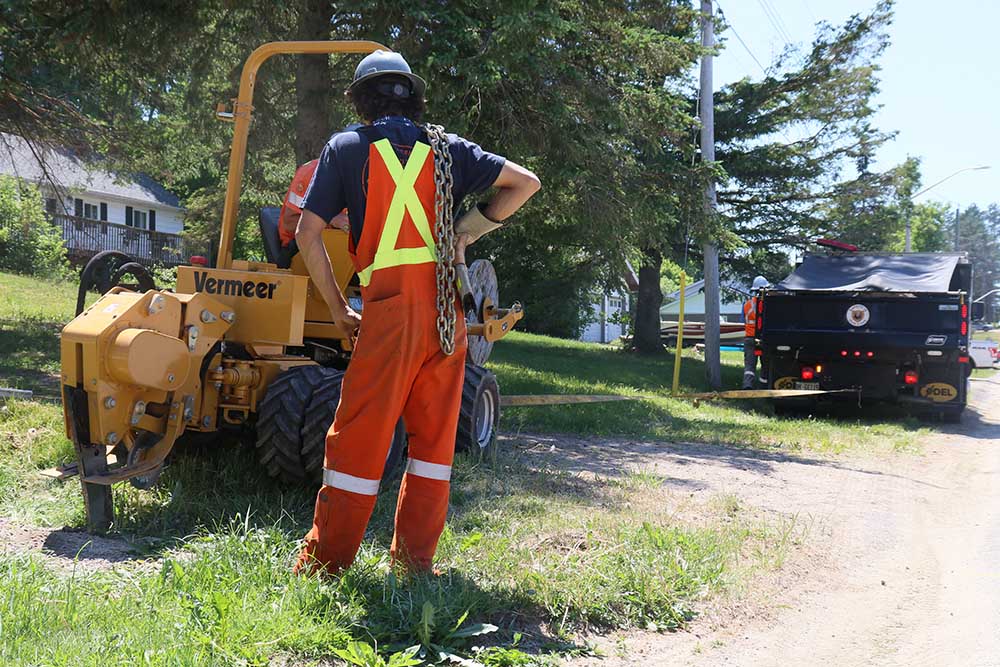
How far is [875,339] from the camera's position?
41.3 ft

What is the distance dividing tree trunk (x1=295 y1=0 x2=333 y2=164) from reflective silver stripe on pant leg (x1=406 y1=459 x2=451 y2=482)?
835cm

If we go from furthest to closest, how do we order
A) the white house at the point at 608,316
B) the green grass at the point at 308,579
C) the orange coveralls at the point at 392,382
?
1. the white house at the point at 608,316
2. the orange coveralls at the point at 392,382
3. the green grass at the point at 308,579

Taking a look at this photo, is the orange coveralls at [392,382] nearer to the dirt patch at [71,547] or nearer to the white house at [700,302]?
the dirt patch at [71,547]

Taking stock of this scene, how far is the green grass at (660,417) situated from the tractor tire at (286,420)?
4340 mm

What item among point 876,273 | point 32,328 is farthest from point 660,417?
point 32,328

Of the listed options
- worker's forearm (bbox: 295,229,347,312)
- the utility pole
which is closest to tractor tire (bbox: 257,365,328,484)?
worker's forearm (bbox: 295,229,347,312)

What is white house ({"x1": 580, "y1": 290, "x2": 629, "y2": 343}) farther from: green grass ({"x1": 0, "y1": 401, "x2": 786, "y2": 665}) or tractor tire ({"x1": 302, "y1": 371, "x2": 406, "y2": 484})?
tractor tire ({"x1": 302, "y1": 371, "x2": 406, "y2": 484})

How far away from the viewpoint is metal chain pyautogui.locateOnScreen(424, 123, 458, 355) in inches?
150

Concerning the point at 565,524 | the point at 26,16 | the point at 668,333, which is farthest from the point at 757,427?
the point at 668,333

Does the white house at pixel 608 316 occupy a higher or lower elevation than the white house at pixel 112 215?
lower

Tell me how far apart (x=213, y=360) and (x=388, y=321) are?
1.69 meters

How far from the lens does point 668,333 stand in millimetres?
36906

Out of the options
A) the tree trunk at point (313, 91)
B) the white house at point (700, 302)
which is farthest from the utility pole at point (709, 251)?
the tree trunk at point (313, 91)

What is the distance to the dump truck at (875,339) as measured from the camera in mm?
12453
